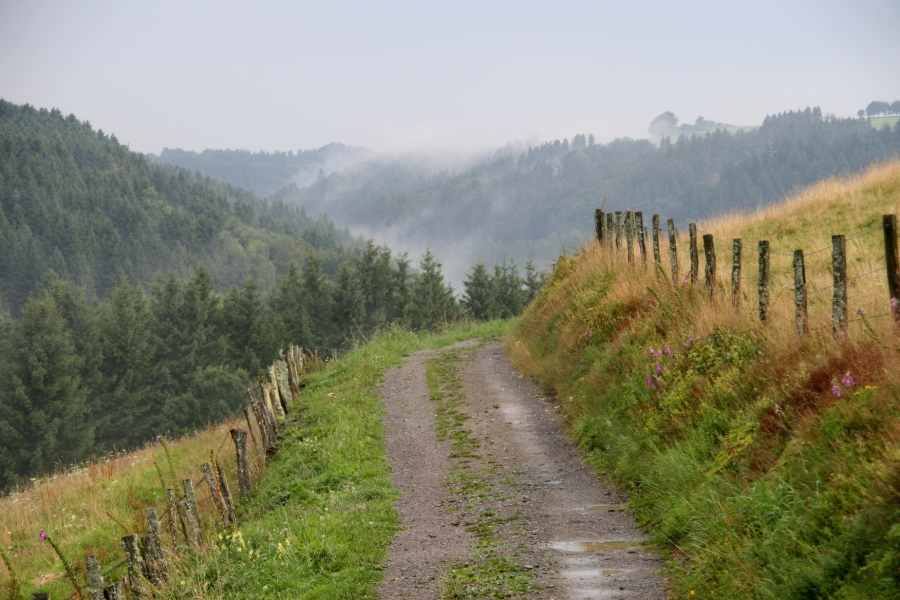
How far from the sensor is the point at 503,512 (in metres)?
9.15

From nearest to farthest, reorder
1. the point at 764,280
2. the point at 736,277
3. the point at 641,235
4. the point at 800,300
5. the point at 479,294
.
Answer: the point at 800,300
the point at 764,280
the point at 736,277
the point at 641,235
the point at 479,294

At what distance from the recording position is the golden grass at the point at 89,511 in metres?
12.6

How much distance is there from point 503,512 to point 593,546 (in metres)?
1.65

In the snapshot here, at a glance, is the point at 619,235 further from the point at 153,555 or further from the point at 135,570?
the point at 135,570

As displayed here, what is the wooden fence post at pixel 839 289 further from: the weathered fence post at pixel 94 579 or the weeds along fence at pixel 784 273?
the weathered fence post at pixel 94 579

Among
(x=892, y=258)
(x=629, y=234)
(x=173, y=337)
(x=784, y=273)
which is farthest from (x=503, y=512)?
(x=173, y=337)

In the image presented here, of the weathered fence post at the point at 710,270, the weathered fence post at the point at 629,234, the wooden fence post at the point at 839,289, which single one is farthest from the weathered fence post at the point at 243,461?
the weathered fence post at the point at 629,234

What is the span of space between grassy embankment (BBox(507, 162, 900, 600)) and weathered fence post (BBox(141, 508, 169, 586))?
5.19m

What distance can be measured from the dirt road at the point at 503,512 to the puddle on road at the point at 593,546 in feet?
0.03

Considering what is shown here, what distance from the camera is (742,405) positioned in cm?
838

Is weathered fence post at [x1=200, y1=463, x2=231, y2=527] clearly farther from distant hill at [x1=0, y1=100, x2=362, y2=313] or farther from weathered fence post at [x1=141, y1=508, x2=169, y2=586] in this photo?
distant hill at [x1=0, y1=100, x2=362, y2=313]

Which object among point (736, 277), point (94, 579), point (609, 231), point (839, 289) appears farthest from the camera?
point (609, 231)

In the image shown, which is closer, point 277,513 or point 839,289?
point 839,289

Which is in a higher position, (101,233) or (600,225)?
(101,233)
